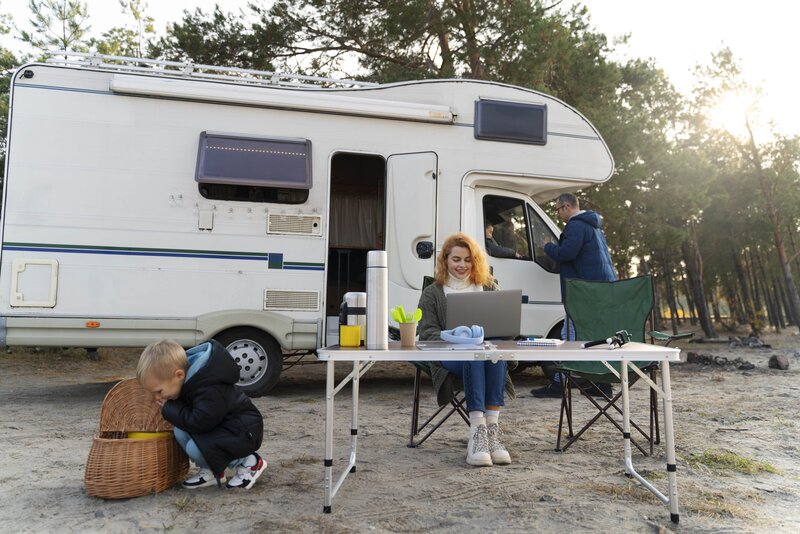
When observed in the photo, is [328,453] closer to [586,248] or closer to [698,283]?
[586,248]

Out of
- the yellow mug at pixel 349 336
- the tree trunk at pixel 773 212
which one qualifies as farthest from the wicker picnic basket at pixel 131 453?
the tree trunk at pixel 773 212

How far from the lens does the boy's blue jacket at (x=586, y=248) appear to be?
5438mm

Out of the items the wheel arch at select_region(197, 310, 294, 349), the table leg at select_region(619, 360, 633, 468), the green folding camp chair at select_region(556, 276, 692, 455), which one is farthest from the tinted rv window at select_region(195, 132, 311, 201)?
the table leg at select_region(619, 360, 633, 468)

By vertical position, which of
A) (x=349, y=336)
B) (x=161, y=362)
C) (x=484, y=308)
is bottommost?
(x=161, y=362)

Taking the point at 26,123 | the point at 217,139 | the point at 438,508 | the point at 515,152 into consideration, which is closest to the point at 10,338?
the point at 26,123

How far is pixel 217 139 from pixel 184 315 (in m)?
1.57

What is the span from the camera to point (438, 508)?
259 centimetres

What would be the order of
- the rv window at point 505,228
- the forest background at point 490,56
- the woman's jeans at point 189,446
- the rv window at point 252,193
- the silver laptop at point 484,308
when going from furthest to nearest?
1. the forest background at point 490,56
2. the rv window at point 505,228
3. the rv window at point 252,193
4. the silver laptop at point 484,308
5. the woman's jeans at point 189,446

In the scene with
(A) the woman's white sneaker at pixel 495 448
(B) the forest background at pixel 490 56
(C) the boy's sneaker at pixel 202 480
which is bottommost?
(C) the boy's sneaker at pixel 202 480

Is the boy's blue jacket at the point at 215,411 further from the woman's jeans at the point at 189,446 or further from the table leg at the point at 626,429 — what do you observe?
the table leg at the point at 626,429

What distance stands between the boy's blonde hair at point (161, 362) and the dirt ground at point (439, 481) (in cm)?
59

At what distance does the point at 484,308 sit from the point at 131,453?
1.81 m

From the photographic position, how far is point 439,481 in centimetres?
299

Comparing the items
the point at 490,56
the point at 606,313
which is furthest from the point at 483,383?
the point at 490,56
